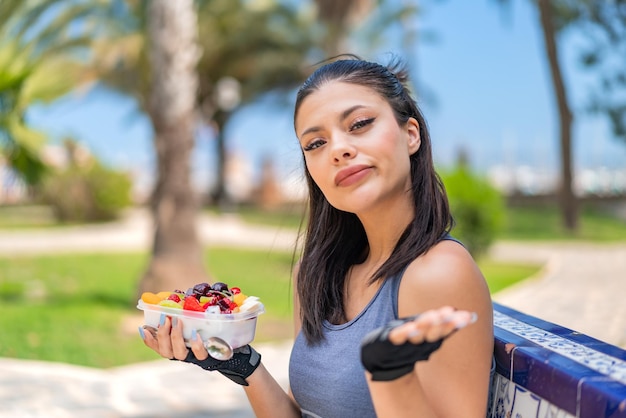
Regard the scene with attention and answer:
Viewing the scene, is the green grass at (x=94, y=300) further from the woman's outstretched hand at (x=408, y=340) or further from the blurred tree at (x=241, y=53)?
the blurred tree at (x=241, y=53)

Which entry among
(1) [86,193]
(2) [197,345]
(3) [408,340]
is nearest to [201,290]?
(2) [197,345]

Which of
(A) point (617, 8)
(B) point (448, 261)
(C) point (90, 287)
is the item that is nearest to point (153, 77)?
(C) point (90, 287)

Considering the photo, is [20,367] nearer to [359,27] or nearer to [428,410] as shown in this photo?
[428,410]

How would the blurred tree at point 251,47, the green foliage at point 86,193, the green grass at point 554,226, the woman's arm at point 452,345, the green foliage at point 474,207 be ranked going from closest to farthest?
the woman's arm at point 452,345 < the green foliage at point 474,207 < the green grass at point 554,226 < the green foliage at point 86,193 < the blurred tree at point 251,47

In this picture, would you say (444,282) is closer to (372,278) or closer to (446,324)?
(372,278)

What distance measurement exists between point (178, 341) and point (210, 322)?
0.27ft

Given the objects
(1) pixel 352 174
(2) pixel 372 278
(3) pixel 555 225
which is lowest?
(3) pixel 555 225

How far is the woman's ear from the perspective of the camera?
1.80 m

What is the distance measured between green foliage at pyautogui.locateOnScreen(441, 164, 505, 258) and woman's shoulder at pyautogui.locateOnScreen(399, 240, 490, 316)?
35.3ft

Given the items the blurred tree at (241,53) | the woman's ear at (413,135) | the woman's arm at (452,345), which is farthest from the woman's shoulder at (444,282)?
the blurred tree at (241,53)

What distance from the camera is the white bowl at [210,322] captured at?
1.68 metres

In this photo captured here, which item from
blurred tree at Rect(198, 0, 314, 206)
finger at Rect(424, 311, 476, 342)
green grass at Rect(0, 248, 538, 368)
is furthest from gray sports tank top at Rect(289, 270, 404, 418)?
blurred tree at Rect(198, 0, 314, 206)

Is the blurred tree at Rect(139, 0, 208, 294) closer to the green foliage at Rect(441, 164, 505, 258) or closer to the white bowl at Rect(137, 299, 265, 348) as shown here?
the green foliage at Rect(441, 164, 505, 258)

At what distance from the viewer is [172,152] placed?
793 cm
